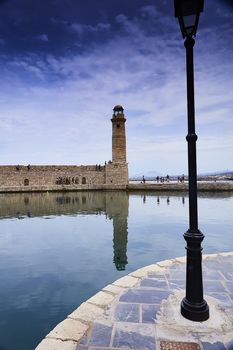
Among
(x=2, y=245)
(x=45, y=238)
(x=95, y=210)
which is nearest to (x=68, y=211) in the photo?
(x=95, y=210)

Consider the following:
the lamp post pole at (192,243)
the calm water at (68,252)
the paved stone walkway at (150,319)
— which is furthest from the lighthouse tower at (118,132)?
the lamp post pole at (192,243)

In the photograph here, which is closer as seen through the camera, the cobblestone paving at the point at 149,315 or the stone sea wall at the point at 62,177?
the cobblestone paving at the point at 149,315

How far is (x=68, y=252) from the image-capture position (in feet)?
30.6

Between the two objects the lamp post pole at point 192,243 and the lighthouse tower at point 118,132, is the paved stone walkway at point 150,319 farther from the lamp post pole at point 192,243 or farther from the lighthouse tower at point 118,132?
the lighthouse tower at point 118,132

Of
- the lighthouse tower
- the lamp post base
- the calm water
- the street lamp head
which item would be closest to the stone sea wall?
the lighthouse tower

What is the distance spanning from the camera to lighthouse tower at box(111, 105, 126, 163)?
35.7 m

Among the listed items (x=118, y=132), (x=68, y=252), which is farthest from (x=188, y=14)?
(x=118, y=132)

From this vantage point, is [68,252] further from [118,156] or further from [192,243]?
[118,156]

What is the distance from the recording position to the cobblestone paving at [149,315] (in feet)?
9.63

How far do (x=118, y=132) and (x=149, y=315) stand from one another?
32.9 meters

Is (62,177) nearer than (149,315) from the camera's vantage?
No

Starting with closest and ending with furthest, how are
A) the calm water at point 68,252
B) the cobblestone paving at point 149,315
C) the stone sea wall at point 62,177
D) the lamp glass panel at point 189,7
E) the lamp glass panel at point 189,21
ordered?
the cobblestone paving at point 149,315 < the lamp glass panel at point 189,7 < the lamp glass panel at point 189,21 < the calm water at point 68,252 < the stone sea wall at point 62,177

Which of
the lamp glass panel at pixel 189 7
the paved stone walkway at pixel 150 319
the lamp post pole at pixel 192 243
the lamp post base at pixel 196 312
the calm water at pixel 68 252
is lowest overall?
the calm water at pixel 68 252

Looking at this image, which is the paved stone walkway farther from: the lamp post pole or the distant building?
the distant building
